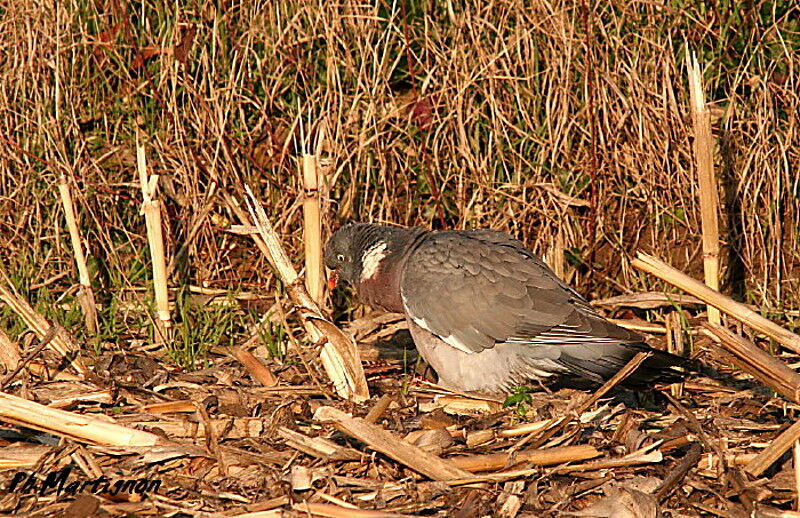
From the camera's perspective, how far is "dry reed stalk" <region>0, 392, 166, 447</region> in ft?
10.7

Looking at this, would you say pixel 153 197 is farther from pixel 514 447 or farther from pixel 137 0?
pixel 514 447

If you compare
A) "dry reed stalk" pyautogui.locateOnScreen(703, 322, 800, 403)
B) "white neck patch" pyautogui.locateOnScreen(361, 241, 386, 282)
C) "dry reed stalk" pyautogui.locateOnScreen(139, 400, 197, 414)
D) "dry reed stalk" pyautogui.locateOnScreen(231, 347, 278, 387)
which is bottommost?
"dry reed stalk" pyautogui.locateOnScreen(231, 347, 278, 387)

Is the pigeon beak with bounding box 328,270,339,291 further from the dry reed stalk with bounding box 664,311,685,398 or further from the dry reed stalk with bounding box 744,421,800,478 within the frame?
the dry reed stalk with bounding box 744,421,800,478

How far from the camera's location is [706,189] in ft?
14.2

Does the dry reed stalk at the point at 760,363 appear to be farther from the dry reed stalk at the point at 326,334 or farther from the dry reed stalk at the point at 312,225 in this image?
the dry reed stalk at the point at 312,225

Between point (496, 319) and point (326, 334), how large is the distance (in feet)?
2.50

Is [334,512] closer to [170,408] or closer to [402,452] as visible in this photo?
[402,452]

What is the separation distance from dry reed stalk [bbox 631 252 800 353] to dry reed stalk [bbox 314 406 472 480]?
0.93 m

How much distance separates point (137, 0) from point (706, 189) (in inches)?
136

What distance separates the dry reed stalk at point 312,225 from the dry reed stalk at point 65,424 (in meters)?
1.24

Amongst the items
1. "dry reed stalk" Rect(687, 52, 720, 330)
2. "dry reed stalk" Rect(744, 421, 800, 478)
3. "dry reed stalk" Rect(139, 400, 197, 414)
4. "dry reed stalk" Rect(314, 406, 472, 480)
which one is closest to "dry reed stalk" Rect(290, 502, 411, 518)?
"dry reed stalk" Rect(314, 406, 472, 480)

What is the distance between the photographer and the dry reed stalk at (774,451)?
3.00m

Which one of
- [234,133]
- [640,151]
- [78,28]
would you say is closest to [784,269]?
[640,151]

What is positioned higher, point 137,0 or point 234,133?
point 137,0
